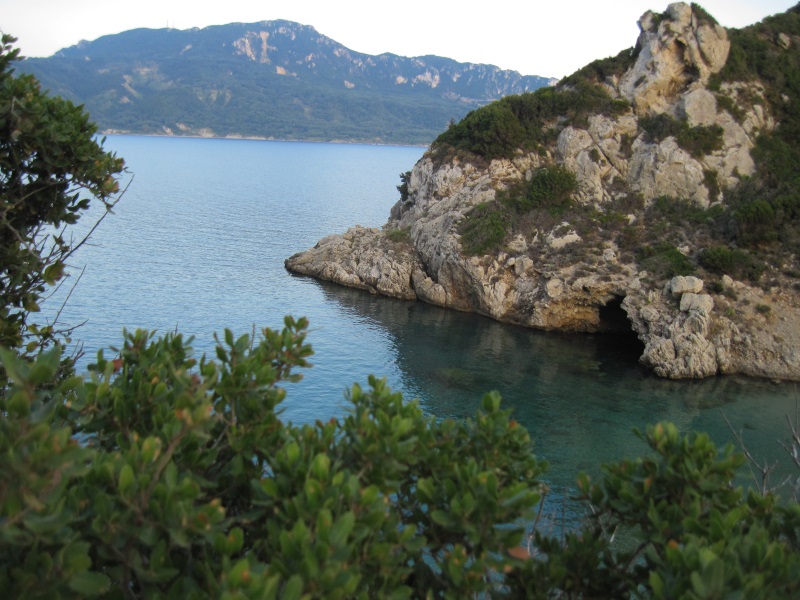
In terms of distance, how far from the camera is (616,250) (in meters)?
43.5

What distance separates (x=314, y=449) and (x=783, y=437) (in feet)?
92.0

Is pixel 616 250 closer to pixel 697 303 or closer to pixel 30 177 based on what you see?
pixel 697 303

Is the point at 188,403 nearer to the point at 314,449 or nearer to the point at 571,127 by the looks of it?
the point at 314,449

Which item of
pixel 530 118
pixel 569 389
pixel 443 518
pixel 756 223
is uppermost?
pixel 530 118

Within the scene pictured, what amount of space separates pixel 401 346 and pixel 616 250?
15.7 meters

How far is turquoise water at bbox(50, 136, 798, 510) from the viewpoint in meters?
29.4

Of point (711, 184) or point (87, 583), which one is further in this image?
point (711, 184)

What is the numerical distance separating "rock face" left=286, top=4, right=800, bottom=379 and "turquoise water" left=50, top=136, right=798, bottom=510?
1639mm

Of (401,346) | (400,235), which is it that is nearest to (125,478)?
(401,346)

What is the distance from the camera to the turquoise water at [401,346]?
29391mm

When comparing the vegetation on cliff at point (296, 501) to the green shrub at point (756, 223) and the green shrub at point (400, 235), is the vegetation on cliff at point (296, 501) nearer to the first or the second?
the green shrub at point (756, 223)

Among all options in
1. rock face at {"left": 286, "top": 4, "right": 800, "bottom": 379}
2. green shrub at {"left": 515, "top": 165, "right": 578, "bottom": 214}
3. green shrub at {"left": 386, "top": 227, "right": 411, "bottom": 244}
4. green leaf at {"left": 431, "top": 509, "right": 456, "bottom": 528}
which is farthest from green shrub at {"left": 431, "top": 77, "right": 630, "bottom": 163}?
green leaf at {"left": 431, "top": 509, "right": 456, "bottom": 528}

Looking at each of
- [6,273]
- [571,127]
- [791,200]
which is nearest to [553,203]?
[571,127]

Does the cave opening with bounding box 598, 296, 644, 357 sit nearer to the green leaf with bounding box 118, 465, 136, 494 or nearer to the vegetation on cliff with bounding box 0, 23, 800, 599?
the vegetation on cliff with bounding box 0, 23, 800, 599
